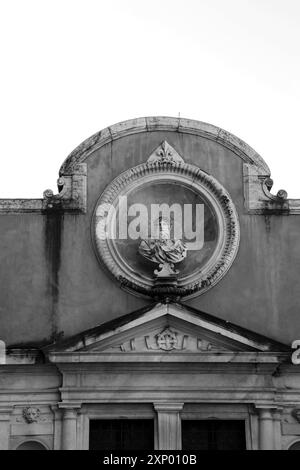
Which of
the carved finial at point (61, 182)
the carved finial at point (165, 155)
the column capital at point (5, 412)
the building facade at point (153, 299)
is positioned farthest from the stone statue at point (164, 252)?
the column capital at point (5, 412)

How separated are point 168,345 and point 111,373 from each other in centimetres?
106

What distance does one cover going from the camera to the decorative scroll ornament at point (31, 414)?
20.8 meters

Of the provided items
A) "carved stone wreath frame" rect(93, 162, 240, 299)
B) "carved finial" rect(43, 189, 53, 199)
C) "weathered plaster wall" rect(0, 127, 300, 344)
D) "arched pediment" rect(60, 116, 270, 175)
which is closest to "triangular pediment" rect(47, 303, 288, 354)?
"weathered plaster wall" rect(0, 127, 300, 344)

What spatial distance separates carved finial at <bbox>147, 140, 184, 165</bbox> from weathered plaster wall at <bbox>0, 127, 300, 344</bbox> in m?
0.31

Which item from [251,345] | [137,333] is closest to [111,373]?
[137,333]

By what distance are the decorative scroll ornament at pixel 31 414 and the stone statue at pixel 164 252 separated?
3.10 metres

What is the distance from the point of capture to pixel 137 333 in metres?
21.0

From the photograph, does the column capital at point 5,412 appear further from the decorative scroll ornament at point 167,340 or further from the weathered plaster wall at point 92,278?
the decorative scroll ornament at point 167,340

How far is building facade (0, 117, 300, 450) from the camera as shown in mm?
20812

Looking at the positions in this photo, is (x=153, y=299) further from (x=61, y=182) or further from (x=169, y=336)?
(x=61, y=182)

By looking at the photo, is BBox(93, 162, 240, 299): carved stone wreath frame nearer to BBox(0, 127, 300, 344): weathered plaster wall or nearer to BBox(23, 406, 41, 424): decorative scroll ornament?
BBox(0, 127, 300, 344): weathered plaster wall

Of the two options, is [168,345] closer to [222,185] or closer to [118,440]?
[118,440]
